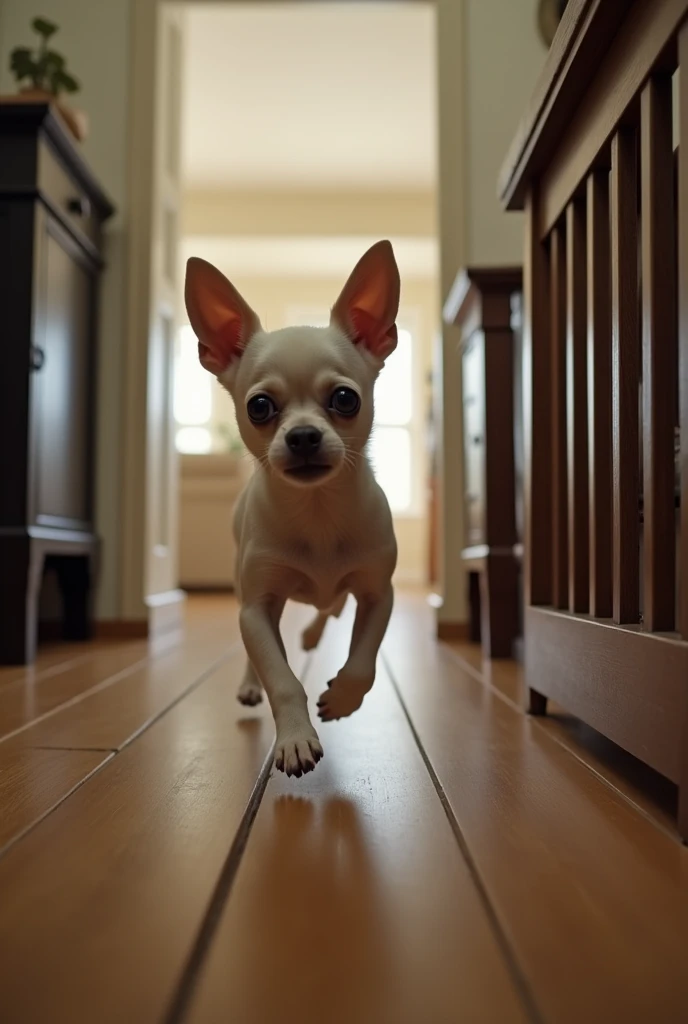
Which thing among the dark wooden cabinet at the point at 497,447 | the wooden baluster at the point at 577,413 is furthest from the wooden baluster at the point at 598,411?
the dark wooden cabinet at the point at 497,447

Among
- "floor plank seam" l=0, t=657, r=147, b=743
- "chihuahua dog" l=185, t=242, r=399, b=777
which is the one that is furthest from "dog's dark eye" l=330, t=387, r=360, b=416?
"floor plank seam" l=0, t=657, r=147, b=743

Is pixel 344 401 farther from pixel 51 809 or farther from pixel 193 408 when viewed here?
pixel 193 408

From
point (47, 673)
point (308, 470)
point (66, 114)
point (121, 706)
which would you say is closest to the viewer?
point (308, 470)

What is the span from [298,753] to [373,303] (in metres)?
0.61

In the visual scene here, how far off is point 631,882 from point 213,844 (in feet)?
1.23

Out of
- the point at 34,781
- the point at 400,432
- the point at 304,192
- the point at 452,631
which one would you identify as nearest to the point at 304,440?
the point at 34,781

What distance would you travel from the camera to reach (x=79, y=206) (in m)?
2.62

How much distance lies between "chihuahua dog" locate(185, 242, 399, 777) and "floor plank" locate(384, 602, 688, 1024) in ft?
0.69

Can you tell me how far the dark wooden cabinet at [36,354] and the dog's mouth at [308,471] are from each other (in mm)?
1359

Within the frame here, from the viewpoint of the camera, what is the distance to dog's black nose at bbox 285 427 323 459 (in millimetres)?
1031

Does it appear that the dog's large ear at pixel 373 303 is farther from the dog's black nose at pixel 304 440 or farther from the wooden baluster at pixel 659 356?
the wooden baluster at pixel 659 356

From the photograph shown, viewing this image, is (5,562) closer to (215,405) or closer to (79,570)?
(79,570)

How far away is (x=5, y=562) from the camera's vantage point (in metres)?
2.21

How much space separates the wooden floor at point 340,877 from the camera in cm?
56
